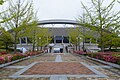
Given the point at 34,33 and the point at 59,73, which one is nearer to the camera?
the point at 59,73

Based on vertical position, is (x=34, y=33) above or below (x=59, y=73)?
above

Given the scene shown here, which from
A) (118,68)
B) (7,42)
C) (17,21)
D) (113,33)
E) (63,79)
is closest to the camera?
(63,79)

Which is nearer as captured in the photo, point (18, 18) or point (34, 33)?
point (18, 18)

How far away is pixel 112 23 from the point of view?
2461 cm

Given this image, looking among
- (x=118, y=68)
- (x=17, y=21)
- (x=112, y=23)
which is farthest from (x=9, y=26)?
(x=118, y=68)

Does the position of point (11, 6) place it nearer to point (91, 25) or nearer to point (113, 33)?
point (91, 25)

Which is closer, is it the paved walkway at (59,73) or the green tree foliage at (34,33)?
the paved walkway at (59,73)

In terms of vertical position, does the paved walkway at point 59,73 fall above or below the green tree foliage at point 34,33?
below

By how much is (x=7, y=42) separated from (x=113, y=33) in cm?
2304

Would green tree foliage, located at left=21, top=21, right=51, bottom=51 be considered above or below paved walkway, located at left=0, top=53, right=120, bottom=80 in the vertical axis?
above

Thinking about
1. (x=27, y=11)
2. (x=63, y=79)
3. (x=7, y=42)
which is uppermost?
(x=27, y=11)

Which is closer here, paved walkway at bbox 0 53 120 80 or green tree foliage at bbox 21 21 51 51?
paved walkway at bbox 0 53 120 80

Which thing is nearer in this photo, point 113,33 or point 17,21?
point 17,21

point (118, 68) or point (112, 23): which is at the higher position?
point (112, 23)
